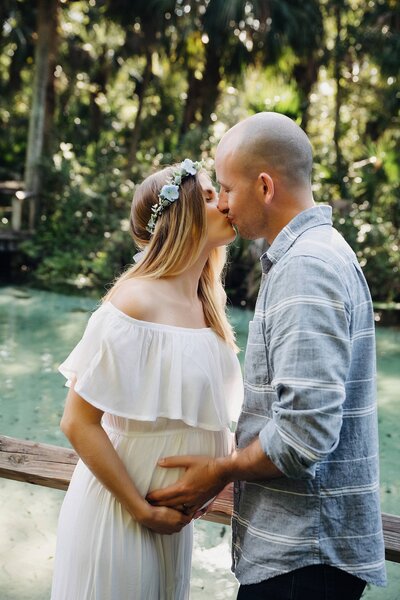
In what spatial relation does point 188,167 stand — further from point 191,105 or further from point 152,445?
point 191,105

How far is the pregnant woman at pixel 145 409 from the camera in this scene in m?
1.71

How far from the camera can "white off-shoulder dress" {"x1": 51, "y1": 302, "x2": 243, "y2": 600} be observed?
170 centimetres

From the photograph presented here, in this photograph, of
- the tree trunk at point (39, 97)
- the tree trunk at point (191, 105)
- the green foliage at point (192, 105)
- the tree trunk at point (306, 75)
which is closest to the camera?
the green foliage at point (192, 105)

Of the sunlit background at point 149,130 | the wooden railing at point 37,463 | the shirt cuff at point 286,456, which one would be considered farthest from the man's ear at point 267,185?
the sunlit background at point 149,130

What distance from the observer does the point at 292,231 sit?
5.13ft

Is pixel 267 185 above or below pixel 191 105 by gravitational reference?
below

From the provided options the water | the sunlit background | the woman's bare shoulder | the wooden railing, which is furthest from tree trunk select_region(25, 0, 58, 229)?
the woman's bare shoulder

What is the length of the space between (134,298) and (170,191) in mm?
341

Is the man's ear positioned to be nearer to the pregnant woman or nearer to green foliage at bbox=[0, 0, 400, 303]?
the pregnant woman

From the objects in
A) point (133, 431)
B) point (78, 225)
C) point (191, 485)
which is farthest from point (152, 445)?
point (78, 225)

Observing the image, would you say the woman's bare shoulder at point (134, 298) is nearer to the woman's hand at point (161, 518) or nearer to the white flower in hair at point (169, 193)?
the white flower in hair at point (169, 193)

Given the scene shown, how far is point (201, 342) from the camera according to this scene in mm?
1850

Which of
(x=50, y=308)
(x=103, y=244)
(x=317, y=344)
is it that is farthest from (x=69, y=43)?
(x=317, y=344)

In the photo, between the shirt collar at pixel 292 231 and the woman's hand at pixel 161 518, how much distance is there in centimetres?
68
